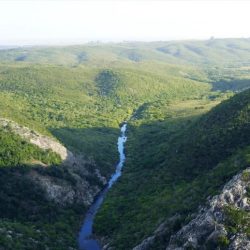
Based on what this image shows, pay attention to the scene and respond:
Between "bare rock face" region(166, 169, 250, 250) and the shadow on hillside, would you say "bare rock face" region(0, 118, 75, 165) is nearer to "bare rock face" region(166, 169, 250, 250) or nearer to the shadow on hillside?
the shadow on hillside

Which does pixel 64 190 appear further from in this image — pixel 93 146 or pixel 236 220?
pixel 236 220

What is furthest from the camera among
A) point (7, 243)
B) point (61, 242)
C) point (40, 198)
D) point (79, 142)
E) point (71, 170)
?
point (79, 142)

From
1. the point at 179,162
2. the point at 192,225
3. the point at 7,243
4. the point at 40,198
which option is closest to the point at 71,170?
the point at 40,198

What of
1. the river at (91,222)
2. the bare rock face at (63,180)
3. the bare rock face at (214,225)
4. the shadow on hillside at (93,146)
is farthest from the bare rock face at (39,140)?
the bare rock face at (214,225)

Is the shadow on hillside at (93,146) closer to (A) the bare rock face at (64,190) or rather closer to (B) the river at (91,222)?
(B) the river at (91,222)

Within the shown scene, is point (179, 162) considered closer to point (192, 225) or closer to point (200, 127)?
point (200, 127)
